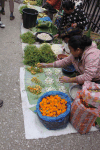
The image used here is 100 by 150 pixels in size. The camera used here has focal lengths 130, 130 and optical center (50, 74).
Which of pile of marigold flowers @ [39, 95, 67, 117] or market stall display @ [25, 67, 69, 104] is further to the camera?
market stall display @ [25, 67, 69, 104]

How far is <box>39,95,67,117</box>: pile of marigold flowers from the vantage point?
193cm

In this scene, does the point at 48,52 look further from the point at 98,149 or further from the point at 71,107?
the point at 98,149

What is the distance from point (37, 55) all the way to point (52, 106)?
169cm

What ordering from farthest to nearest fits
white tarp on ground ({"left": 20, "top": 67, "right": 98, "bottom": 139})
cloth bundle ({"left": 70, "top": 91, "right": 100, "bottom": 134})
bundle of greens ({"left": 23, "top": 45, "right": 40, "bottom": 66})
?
bundle of greens ({"left": 23, "top": 45, "right": 40, "bottom": 66}), white tarp on ground ({"left": 20, "top": 67, "right": 98, "bottom": 139}), cloth bundle ({"left": 70, "top": 91, "right": 100, "bottom": 134})

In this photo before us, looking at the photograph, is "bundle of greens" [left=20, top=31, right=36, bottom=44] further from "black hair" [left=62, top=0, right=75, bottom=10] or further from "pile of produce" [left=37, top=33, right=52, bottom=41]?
"black hair" [left=62, top=0, right=75, bottom=10]

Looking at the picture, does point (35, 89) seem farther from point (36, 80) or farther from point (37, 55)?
point (37, 55)

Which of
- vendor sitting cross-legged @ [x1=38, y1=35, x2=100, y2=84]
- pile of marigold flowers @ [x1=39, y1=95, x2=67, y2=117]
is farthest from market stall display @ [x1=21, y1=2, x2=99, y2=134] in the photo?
vendor sitting cross-legged @ [x1=38, y1=35, x2=100, y2=84]

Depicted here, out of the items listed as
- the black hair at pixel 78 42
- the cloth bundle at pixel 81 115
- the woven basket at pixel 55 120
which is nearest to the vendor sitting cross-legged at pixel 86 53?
the black hair at pixel 78 42

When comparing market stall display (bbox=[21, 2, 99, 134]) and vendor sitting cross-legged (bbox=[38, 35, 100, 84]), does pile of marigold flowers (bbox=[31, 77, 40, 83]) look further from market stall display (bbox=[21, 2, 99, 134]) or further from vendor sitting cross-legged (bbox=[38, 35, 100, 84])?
vendor sitting cross-legged (bbox=[38, 35, 100, 84])

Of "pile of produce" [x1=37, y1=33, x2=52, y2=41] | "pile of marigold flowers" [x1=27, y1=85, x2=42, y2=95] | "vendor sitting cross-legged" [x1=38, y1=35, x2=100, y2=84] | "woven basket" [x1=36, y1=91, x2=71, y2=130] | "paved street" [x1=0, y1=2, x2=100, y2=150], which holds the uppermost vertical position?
"vendor sitting cross-legged" [x1=38, y1=35, x2=100, y2=84]

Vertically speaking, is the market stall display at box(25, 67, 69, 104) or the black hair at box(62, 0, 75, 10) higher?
the black hair at box(62, 0, 75, 10)

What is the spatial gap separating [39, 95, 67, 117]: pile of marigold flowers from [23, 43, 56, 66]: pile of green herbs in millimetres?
1373

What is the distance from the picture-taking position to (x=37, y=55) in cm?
333

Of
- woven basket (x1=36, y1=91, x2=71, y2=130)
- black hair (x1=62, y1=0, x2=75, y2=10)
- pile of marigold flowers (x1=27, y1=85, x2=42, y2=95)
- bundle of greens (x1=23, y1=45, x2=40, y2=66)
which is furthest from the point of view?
black hair (x1=62, y1=0, x2=75, y2=10)
